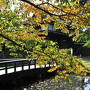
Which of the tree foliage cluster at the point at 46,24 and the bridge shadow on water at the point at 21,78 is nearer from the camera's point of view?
the tree foliage cluster at the point at 46,24

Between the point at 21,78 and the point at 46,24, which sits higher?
the point at 46,24

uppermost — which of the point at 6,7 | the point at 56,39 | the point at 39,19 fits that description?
the point at 6,7

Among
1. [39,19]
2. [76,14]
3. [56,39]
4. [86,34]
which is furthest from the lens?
[56,39]

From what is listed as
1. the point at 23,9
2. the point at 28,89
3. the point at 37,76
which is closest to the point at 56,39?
the point at 37,76

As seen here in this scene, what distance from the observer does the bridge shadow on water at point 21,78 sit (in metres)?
15.4

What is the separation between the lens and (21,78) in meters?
18.7

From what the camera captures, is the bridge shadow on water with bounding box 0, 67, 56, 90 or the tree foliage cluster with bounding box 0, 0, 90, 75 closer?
the tree foliage cluster with bounding box 0, 0, 90, 75

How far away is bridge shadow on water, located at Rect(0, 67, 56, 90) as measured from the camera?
15438mm

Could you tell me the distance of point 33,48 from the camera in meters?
8.16

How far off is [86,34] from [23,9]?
264 inches

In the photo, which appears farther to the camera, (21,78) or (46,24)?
(21,78)

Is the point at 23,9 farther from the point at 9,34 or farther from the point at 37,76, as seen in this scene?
the point at 37,76

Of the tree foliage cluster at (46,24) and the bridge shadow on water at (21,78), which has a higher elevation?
the tree foliage cluster at (46,24)

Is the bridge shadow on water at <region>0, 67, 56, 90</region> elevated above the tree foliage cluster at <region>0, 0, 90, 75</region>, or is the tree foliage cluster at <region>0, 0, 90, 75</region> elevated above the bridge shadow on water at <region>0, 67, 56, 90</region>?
the tree foliage cluster at <region>0, 0, 90, 75</region>
